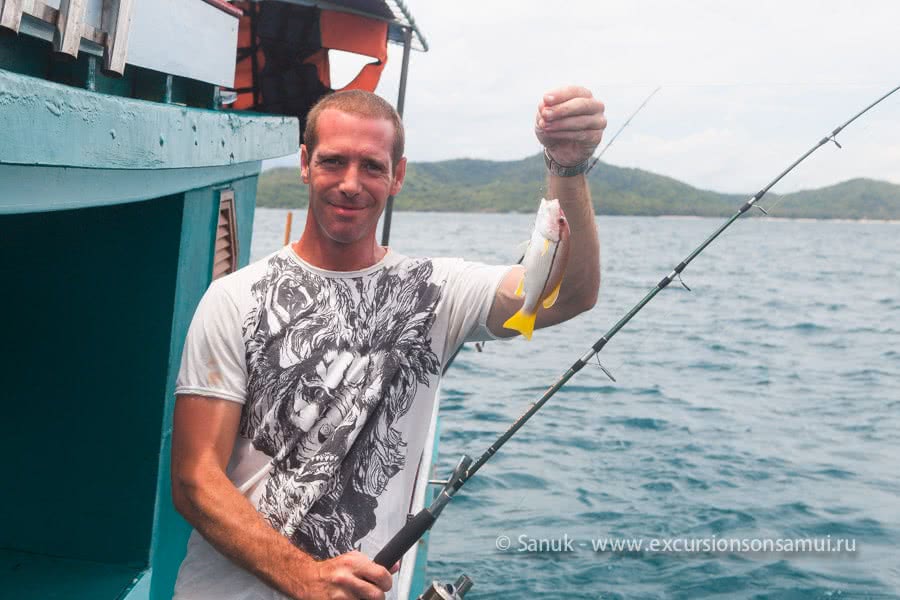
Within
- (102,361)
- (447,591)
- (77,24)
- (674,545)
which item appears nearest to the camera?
(77,24)

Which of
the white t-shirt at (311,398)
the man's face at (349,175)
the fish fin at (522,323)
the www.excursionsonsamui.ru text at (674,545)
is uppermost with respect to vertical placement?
the man's face at (349,175)

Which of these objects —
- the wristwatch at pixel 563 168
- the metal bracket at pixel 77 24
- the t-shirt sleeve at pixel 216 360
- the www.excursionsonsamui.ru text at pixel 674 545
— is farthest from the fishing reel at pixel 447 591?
the www.excursionsonsamui.ru text at pixel 674 545

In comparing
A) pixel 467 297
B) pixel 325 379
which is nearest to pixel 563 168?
pixel 467 297

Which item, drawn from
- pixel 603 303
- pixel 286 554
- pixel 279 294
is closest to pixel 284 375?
pixel 279 294

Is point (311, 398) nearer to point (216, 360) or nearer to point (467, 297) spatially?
point (216, 360)

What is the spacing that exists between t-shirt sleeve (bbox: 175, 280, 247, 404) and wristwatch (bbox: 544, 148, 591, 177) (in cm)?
102

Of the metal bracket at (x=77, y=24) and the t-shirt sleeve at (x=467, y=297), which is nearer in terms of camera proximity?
the metal bracket at (x=77, y=24)

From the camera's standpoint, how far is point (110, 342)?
3.56 m

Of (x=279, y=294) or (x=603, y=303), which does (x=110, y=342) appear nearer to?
(x=279, y=294)

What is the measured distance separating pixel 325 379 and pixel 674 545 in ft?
25.1

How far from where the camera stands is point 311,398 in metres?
2.56

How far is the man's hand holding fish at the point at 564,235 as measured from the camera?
251 centimetres

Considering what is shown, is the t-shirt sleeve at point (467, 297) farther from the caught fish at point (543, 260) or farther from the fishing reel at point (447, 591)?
the fishing reel at point (447, 591)

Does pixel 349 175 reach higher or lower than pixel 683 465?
higher
